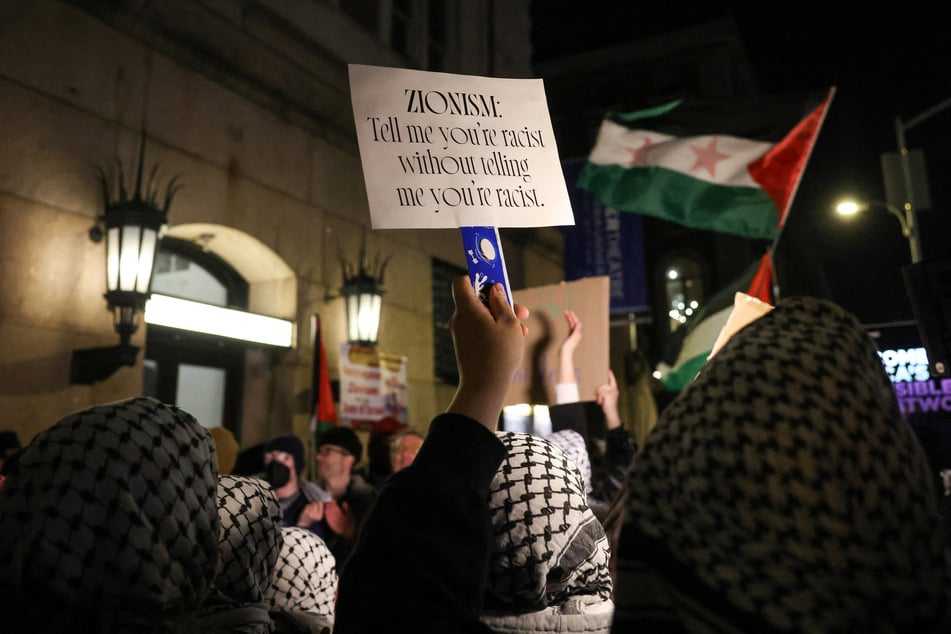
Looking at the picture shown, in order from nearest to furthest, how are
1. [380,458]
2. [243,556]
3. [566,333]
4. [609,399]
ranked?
[243,556], [566,333], [609,399], [380,458]

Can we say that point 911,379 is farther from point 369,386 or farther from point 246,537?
point 369,386

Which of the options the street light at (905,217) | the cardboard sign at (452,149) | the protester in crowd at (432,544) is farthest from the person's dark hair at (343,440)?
the street light at (905,217)

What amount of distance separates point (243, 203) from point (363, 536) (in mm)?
6885

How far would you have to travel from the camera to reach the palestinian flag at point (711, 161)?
21.3 feet

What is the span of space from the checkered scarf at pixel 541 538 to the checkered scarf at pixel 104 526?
587 mm

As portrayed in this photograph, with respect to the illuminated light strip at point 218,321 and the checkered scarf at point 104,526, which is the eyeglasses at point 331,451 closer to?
the illuminated light strip at point 218,321

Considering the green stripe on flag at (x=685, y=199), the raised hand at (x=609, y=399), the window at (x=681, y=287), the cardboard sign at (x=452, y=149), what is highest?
the window at (x=681, y=287)

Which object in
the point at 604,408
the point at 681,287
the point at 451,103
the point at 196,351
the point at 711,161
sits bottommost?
the point at 604,408

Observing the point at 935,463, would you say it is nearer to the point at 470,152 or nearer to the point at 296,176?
the point at 470,152

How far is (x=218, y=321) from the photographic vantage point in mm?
7004

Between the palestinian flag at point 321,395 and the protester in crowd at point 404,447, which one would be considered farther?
the palestinian flag at point 321,395

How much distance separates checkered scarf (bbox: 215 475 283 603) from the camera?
5.47 ft

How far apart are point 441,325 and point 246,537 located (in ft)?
27.6

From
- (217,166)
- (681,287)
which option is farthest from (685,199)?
(681,287)
